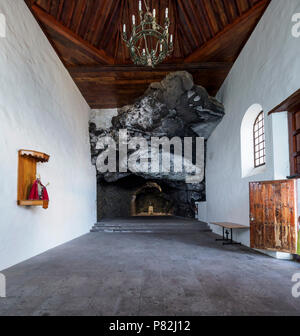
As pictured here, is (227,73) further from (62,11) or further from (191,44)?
(62,11)

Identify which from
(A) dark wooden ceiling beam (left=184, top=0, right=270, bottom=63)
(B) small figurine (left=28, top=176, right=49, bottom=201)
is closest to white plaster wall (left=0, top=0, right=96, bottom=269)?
(B) small figurine (left=28, top=176, right=49, bottom=201)

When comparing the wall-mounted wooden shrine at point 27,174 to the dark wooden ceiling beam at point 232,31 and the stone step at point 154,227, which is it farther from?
the dark wooden ceiling beam at point 232,31

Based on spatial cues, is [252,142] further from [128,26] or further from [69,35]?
[69,35]

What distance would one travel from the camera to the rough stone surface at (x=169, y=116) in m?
7.14

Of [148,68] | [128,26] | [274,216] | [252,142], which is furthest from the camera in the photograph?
[148,68]

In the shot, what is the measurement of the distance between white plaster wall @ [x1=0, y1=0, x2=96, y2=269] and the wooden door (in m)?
4.65

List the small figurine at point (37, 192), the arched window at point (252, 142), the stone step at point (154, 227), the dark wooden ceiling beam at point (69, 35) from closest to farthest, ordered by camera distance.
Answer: the small figurine at point (37, 192) < the dark wooden ceiling beam at point (69, 35) < the arched window at point (252, 142) < the stone step at point (154, 227)

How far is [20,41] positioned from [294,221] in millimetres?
6210

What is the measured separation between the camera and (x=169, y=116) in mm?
8008

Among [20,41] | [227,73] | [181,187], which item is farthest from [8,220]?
[181,187]

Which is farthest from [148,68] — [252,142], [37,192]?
[37,192]

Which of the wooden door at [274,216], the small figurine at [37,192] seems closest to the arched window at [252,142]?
the wooden door at [274,216]

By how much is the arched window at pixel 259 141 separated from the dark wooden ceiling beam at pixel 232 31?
202 cm

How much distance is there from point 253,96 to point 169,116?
298 cm
